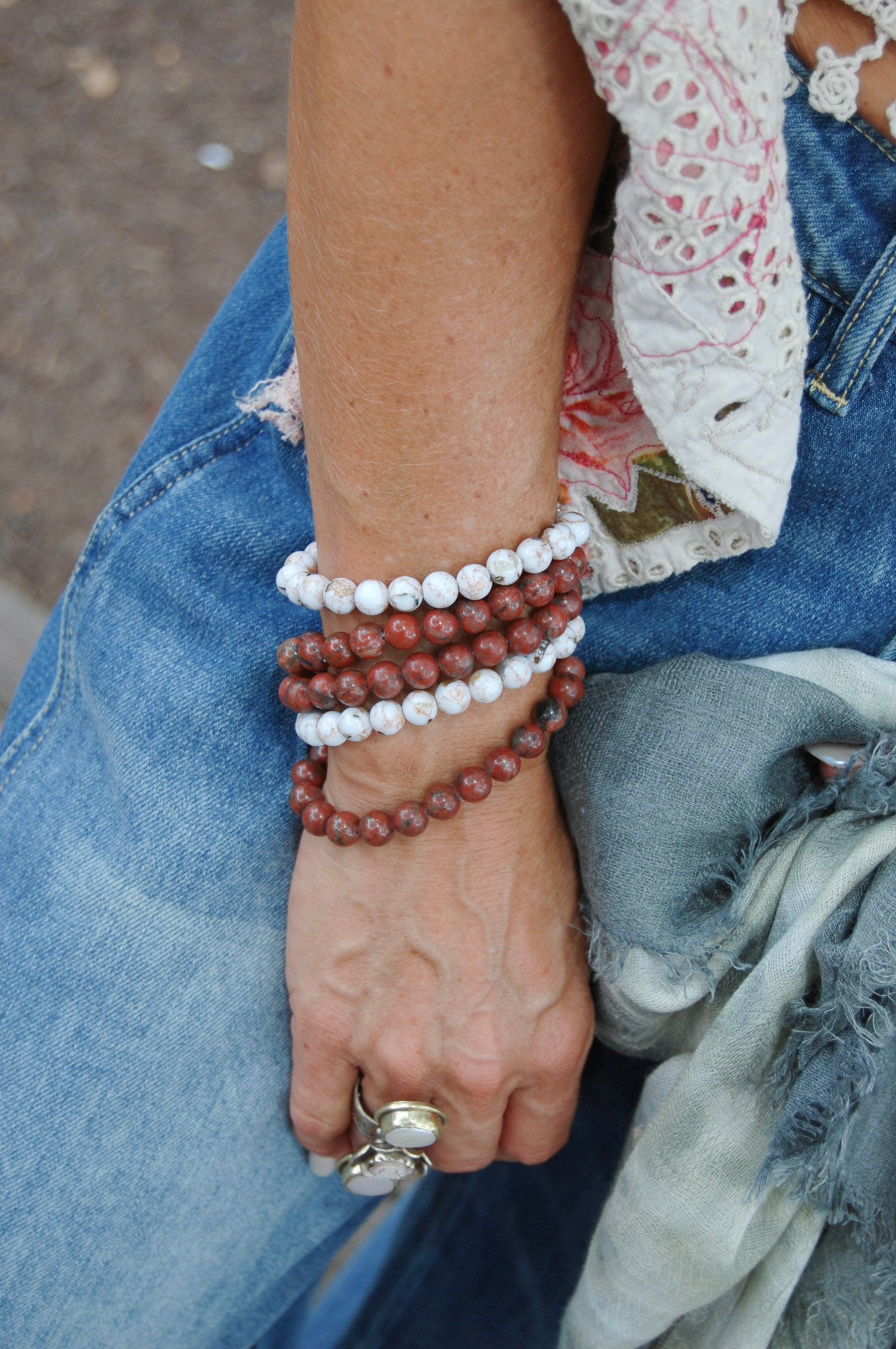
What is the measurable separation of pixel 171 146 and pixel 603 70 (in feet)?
8.03

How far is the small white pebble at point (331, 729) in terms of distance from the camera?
0.80 m

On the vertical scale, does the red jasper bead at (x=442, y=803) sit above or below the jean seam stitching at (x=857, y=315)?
below

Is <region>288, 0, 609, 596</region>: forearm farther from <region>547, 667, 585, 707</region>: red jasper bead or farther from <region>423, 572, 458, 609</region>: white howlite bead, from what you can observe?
<region>547, 667, 585, 707</region>: red jasper bead

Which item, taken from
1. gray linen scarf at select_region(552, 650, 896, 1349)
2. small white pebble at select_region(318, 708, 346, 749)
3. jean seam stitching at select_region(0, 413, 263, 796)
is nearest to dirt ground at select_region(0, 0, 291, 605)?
jean seam stitching at select_region(0, 413, 263, 796)

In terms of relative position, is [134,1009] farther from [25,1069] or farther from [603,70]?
[603,70]

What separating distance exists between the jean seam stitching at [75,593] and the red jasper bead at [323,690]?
305 millimetres

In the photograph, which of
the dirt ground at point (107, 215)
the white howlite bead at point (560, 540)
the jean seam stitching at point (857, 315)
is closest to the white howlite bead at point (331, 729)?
the white howlite bead at point (560, 540)

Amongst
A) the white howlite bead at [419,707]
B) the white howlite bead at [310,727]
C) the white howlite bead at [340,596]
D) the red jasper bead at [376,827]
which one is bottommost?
the red jasper bead at [376,827]

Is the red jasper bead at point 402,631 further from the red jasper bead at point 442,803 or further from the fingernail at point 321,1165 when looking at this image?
the fingernail at point 321,1165

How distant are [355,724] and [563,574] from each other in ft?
0.65

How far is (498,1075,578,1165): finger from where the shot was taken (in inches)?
37.4

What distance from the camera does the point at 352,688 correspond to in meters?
0.78

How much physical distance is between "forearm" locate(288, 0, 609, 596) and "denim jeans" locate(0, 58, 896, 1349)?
0.62ft

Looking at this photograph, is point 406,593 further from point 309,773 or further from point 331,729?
point 309,773
